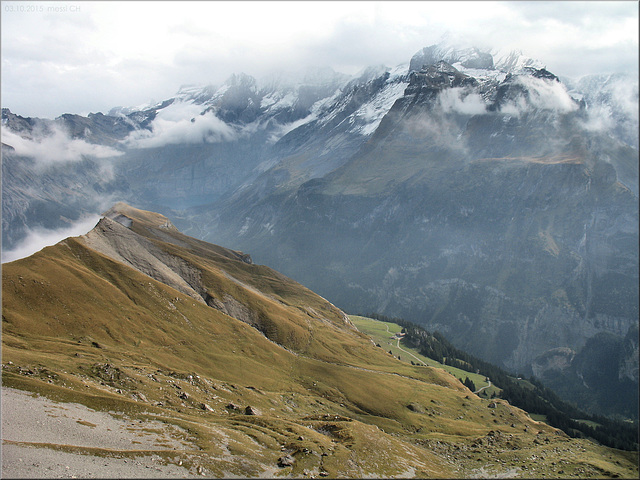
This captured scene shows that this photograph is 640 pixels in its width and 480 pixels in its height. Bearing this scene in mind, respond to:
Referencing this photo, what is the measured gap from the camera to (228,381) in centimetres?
12075

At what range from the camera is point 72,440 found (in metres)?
56.5


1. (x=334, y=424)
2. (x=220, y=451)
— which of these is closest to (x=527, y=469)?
(x=334, y=424)

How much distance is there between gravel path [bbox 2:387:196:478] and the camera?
163 feet

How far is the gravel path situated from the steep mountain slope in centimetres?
151

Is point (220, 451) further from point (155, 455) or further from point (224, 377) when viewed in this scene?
point (224, 377)

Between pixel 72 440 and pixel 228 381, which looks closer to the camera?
pixel 72 440

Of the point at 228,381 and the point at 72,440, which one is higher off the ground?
the point at 72,440

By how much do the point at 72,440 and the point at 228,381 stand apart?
216ft

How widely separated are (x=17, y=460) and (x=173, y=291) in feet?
367

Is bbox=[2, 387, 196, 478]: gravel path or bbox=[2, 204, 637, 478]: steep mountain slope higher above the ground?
bbox=[2, 387, 196, 478]: gravel path

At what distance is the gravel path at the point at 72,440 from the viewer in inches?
1950

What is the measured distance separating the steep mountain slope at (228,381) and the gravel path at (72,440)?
151 centimetres

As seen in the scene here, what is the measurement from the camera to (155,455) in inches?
2208

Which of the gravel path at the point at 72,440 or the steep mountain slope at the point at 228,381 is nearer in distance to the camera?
the gravel path at the point at 72,440
